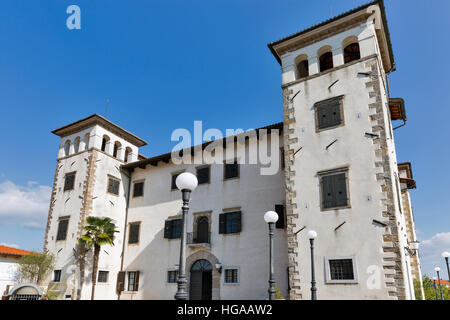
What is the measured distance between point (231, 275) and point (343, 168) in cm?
909

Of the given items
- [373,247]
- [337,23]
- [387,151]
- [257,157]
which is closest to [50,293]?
[257,157]

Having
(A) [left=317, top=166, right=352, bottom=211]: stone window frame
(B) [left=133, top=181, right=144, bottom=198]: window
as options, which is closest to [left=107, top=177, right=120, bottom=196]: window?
(B) [left=133, top=181, right=144, bottom=198]: window

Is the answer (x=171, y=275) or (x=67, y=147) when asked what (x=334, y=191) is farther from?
(x=67, y=147)

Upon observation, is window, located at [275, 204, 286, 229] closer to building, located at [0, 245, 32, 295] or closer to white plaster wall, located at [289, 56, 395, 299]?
white plaster wall, located at [289, 56, 395, 299]

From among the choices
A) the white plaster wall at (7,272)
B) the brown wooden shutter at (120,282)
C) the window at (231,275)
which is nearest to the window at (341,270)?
the window at (231,275)

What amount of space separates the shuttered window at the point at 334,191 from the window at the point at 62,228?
18.5 metres

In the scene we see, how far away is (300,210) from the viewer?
1623cm

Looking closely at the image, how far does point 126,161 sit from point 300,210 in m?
17.6

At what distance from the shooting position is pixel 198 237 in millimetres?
22141

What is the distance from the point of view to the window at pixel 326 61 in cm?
2025

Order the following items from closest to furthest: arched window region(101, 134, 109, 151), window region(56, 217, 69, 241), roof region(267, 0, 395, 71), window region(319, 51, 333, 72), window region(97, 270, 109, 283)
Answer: roof region(267, 0, 395, 71), window region(319, 51, 333, 72), window region(97, 270, 109, 283), window region(56, 217, 69, 241), arched window region(101, 134, 109, 151)

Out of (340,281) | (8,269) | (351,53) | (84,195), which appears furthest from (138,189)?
(351,53)

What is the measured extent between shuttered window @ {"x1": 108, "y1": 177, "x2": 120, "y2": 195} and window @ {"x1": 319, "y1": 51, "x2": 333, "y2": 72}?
17.0 meters

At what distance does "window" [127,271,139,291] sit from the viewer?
78.5ft
